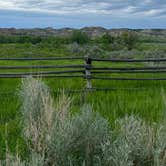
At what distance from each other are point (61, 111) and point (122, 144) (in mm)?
719

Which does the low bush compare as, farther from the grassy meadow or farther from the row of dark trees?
the row of dark trees

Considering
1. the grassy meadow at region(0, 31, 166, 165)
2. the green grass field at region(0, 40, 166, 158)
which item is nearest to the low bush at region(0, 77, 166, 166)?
the green grass field at region(0, 40, 166, 158)

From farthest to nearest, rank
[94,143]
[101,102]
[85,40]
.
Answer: [85,40], [101,102], [94,143]

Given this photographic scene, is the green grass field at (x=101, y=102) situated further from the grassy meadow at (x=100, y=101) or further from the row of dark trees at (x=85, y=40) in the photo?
the row of dark trees at (x=85, y=40)

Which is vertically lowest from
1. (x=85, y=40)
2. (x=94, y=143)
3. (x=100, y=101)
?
(x=85, y=40)

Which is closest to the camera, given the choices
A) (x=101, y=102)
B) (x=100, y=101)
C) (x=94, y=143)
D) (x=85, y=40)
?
(x=94, y=143)

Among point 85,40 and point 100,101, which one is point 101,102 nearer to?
point 100,101

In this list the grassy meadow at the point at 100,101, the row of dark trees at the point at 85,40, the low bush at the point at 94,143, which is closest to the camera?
the low bush at the point at 94,143

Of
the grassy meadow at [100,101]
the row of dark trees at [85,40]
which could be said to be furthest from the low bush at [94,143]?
the row of dark trees at [85,40]

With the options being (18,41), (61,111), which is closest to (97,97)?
(61,111)

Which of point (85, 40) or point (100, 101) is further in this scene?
point (85, 40)

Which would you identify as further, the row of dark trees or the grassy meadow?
the row of dark trees

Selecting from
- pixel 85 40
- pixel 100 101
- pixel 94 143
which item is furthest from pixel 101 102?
pixel 85 40

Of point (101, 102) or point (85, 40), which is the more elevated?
point (101, 102)
